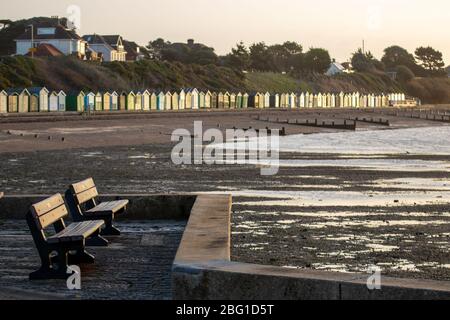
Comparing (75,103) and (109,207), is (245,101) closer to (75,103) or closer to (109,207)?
(75,103)

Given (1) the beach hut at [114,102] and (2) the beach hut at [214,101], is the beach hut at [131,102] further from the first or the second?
(2) the beach hut at [214,101]

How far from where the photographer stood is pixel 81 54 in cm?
14712

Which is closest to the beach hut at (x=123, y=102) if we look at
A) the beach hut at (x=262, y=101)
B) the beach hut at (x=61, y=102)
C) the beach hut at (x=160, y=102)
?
the beach hut at (x=160, y=102)

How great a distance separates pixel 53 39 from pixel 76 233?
143m

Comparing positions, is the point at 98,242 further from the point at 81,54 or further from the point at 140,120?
the point at 81,54

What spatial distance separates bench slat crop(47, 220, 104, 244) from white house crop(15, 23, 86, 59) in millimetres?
138022

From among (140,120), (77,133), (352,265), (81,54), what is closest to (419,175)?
(352,265)

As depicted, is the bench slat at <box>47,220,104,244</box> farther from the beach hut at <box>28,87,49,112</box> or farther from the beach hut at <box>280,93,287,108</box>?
the beach hut at <box>280,93,287,108</box>

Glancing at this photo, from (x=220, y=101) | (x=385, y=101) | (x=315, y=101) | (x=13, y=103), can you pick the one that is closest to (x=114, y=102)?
(x=13, y=103)

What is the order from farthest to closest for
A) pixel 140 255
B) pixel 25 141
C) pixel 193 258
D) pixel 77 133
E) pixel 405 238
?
1. pixel 77 133
2. pixel 25 141
3. pixel 405 238
4. pixel 140 255
5. pixel 193 258

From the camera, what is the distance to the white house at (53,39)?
483 feet

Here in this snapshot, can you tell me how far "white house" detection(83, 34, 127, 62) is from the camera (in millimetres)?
165750

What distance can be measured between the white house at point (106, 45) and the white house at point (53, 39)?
13.4 m
